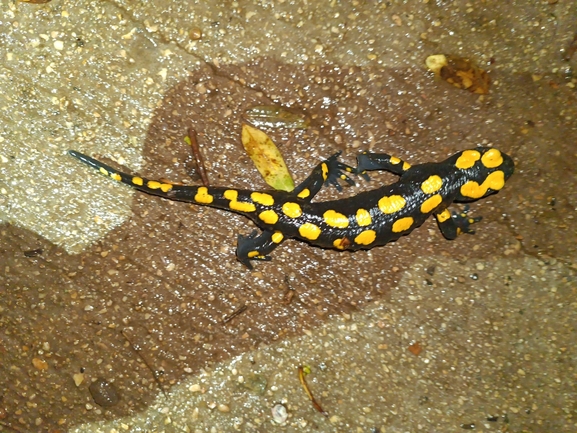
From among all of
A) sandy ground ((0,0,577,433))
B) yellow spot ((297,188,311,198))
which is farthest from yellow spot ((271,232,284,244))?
yellow spot ((297,188,311,198))

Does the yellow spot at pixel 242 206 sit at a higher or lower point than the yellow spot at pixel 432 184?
lower

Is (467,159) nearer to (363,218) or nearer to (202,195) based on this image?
(363,218)

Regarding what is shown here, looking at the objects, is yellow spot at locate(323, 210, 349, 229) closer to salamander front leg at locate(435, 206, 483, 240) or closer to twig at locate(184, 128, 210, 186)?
salamander front leg at locate(435, 206, 483, 240)

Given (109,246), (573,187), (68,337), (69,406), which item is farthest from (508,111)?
(69,406)

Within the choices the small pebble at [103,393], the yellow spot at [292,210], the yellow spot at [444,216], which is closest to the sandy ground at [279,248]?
the small pebble at [103,393]

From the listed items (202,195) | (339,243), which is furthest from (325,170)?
(202,195)

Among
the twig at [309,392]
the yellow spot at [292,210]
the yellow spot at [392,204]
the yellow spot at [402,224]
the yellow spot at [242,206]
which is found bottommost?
the twig at [309,392]

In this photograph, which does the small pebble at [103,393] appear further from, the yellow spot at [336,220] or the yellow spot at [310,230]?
the yellow spot at [336,220]
